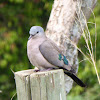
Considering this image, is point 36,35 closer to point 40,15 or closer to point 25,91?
point 25,91

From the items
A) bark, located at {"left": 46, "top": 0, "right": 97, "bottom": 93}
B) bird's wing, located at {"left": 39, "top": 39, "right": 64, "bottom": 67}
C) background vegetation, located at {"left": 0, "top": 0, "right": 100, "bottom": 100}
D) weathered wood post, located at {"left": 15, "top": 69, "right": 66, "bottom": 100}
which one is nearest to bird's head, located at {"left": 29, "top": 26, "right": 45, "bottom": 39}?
bird's wing, located at {"left": 39, "top": 39, "right": 64, "bottom": 67}

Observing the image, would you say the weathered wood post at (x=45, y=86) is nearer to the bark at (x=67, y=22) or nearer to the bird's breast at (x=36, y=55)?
the bird's breast at (x=36, y=55)

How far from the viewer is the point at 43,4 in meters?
8.30

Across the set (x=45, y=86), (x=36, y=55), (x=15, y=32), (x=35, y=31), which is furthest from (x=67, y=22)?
(x=15, y=32)

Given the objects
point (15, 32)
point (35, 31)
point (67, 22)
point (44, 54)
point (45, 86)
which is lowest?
point (15, 32)

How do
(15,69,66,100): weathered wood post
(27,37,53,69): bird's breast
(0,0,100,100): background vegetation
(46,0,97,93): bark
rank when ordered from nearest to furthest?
(15,69,66,100): weathered wood post → (27,37,53,69): bird's breast → (46,0,97,93): bark → (0,0,100,100): background vegetation

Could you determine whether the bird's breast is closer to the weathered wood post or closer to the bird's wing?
the bird's wing

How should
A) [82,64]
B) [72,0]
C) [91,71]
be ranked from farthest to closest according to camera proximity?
[82,64], [91,71], [72,0]

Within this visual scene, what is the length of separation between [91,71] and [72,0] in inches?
118

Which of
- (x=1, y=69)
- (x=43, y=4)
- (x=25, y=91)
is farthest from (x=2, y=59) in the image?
(x=25, y=91)

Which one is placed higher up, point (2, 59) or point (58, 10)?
point (58, 10)

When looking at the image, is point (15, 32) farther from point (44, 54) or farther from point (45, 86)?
point (45, 86)

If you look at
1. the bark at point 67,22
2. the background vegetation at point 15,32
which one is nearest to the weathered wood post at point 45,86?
the bark at point 67,22

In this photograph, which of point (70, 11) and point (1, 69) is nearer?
point (70, 11)
